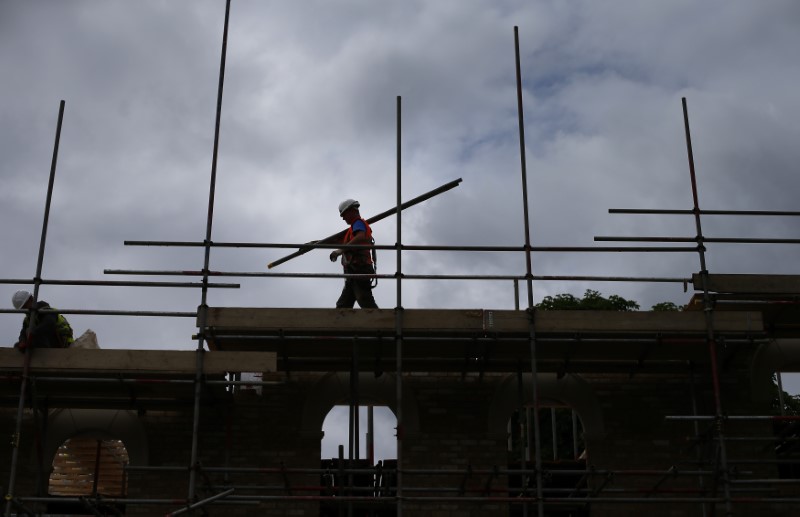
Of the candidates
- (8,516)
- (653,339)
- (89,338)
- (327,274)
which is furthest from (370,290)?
(89,338)

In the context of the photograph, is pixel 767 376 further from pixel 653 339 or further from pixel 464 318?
pixel 464 318

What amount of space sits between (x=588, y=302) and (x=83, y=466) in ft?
52.1

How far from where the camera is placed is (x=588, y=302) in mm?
31250

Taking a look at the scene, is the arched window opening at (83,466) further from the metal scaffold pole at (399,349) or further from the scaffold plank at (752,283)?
the scaffold plank at (752,283)

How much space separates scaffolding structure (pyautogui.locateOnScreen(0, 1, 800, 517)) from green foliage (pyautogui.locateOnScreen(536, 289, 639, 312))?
1600 centimetres

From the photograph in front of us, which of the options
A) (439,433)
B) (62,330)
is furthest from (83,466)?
(439,433)

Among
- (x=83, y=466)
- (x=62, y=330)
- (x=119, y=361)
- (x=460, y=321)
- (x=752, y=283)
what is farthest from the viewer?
(x=83, y=466)

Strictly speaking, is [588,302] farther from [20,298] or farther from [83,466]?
[20,298]

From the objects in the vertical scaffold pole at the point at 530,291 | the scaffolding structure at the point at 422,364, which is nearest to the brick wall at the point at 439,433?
the scaffolding structure at the point at 422,364

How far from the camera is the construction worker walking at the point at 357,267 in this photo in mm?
14586

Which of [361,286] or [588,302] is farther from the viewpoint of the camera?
[588,302]

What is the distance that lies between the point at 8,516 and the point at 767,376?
32.5ft

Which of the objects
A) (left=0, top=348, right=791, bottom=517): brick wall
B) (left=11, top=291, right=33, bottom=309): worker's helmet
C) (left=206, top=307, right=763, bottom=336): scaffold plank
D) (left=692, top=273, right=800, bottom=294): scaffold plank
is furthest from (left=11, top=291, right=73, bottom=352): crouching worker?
(left=692, top=273, right=800, bottom=294): scaffold plank

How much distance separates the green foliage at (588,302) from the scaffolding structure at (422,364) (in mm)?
16002
